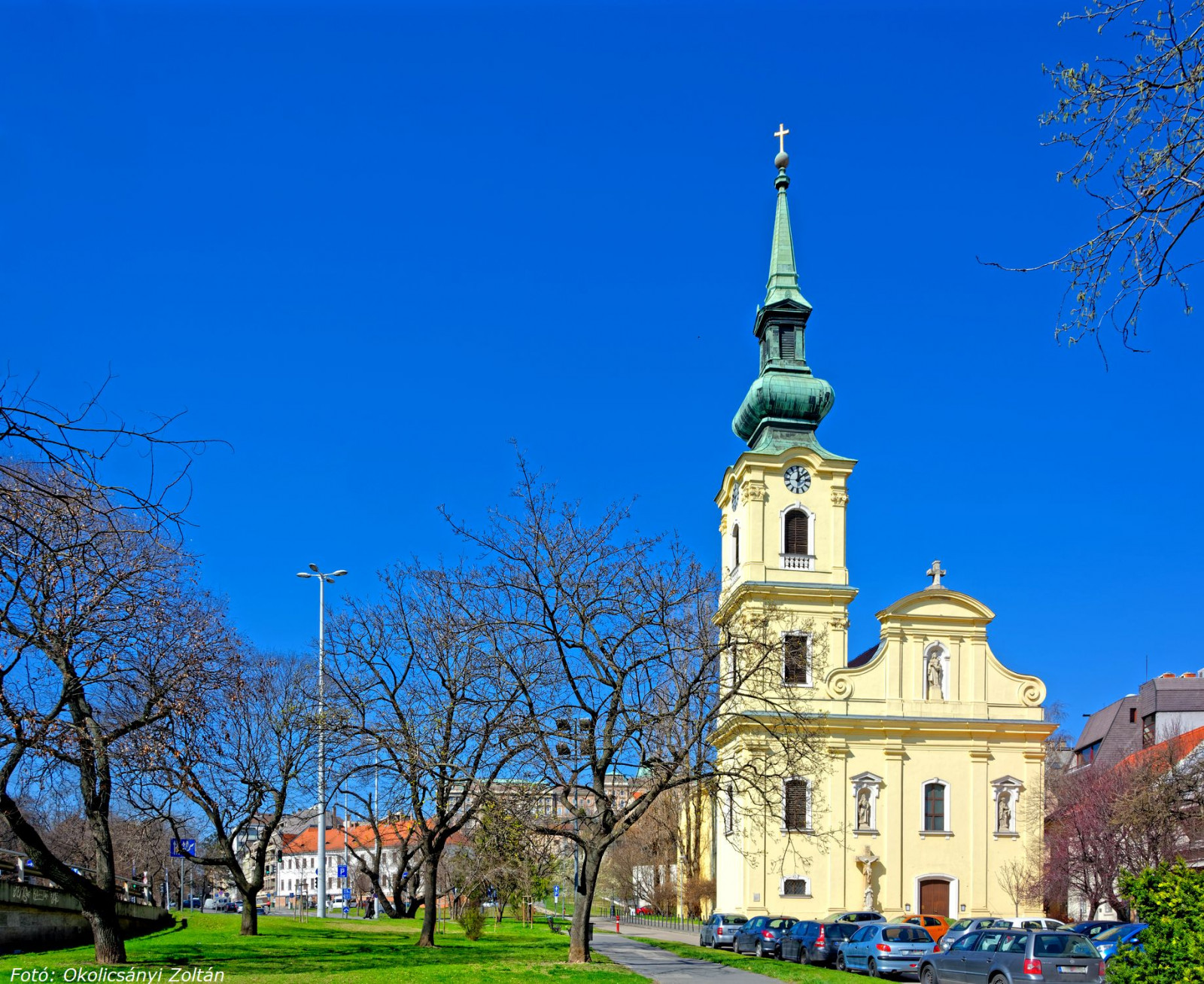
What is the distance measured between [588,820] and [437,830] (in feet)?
17.3

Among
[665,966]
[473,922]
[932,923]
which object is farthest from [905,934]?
[473,922]

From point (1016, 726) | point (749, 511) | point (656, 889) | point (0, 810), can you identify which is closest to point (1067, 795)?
point (1016, 726)

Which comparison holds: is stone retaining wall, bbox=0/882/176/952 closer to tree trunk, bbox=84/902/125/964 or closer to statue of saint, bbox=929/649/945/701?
tree trunk, bbox=84/902/125/964

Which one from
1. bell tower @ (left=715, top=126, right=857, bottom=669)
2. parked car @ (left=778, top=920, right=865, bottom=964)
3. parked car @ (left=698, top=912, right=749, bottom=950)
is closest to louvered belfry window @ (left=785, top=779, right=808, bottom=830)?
bell tower @ (left=715, top=126, right=857, bottom=669)

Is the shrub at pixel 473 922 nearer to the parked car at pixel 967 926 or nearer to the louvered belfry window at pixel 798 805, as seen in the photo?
the parked car at pixel 967 926

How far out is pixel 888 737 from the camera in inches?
2276

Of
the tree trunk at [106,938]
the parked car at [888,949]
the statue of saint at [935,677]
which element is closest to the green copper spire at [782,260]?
the statue of saint at [935,677]

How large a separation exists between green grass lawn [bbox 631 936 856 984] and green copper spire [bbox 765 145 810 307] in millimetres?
35556

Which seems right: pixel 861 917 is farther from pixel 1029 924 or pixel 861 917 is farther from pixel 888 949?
pixel 888 949

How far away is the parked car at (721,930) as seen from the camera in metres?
43.0

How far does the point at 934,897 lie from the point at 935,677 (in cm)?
1047

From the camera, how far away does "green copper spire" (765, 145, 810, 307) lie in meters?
63.7

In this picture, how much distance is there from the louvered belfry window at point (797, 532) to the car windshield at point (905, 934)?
99.4 ft

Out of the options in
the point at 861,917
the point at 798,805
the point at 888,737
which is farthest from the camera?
the point at 888,737
